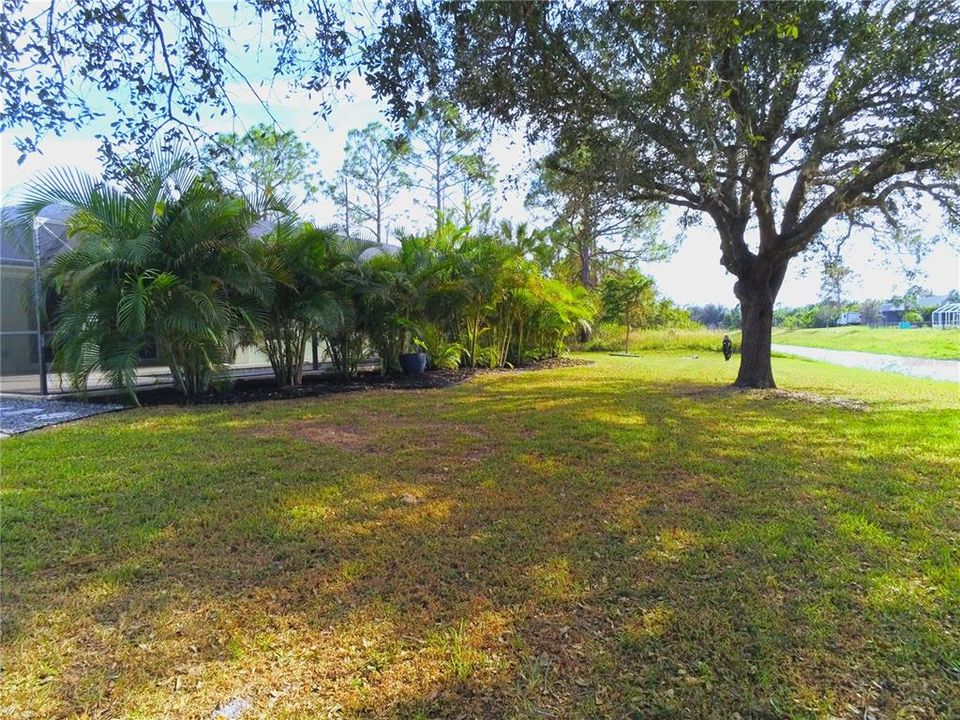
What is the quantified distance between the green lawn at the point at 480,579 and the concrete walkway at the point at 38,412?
4.77 ft

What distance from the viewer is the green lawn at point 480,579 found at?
6.15 ft

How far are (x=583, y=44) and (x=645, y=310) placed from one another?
2016 cm

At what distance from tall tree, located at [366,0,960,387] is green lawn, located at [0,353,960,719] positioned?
307cm

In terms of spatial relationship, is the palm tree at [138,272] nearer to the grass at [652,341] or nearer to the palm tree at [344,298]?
the palm tree at [344,298]

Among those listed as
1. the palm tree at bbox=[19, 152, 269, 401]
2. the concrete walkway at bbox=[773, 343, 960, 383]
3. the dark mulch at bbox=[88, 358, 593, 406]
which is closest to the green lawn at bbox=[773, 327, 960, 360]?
the concrete walkway at bbox=[773, 343, 960, 383]

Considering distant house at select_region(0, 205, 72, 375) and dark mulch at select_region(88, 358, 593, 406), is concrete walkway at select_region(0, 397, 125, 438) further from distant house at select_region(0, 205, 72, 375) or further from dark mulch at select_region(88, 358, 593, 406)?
distant house at select_region(0, 205, 72, 375)

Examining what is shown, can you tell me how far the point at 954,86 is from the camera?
5.76 m

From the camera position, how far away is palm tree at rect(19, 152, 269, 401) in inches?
264

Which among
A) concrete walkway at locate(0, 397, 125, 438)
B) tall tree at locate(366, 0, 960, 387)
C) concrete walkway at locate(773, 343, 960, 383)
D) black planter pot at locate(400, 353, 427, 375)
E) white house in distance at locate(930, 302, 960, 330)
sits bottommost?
concrete walkway at locate(773, 343, 960, 383)

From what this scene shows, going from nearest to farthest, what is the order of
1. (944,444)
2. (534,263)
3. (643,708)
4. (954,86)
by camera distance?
(643,708) < (944,444) < (954,86) < (534,263)

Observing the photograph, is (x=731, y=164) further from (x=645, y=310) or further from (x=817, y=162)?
(x=645, y=310)

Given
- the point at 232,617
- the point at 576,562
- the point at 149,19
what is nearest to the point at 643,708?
the point at 576,562

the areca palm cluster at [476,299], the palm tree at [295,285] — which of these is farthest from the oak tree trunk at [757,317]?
the palm tree at [295,285]

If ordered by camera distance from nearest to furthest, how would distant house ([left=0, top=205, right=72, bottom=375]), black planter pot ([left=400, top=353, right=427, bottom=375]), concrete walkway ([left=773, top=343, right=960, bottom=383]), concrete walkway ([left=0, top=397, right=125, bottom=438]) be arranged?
concrete walkway ([left=0, top=397, right=125, bottom=438])
distant house ([left=0, top=205, right=72, bottom=375])
black planter pot ([left=400, top=353, right=427, bottom=375])
concrete walkway ([left=773, top=343, right=960, bottom=383])
